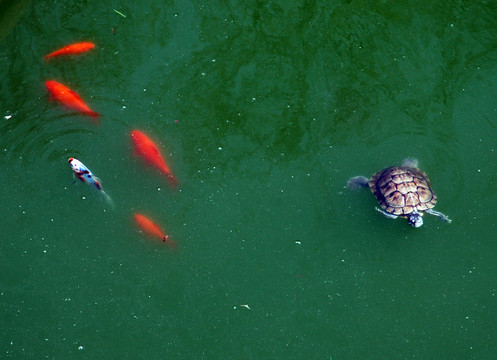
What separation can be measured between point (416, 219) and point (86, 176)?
269cm

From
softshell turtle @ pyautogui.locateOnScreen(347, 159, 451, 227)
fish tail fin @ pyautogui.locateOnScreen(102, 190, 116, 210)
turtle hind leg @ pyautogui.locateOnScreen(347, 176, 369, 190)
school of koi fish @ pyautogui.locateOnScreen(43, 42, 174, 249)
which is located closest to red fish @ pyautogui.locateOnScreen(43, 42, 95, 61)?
school of koi fish @ pyautogui.locateOnScreen(43, 42, 174, 249)

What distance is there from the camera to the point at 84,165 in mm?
4121

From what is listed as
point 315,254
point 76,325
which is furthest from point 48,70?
point 315,254

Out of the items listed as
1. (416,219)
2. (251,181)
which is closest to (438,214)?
(416,219)

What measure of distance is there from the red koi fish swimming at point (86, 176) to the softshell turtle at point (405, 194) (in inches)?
87.6

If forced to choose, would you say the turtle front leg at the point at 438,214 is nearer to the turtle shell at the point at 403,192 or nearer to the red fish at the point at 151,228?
the turtle shell at the point at 403,192

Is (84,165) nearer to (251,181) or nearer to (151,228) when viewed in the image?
(151,228)

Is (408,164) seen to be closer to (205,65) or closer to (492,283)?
(492,283)

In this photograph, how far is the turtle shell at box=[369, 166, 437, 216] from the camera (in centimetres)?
394

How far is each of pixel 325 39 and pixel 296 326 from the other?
2.75 m

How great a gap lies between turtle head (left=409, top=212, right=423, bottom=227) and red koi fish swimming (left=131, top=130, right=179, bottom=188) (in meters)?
1.96

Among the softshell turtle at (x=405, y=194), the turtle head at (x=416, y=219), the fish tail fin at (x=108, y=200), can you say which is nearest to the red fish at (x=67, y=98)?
the fish tail fin at (x=108, y=200)

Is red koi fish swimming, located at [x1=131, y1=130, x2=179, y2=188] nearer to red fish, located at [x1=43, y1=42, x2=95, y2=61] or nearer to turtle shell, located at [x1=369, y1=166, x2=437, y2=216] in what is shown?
red fish, located at [x1=43, y1=42, x2=95, y2=61]

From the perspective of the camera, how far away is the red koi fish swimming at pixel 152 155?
4.17 metres
